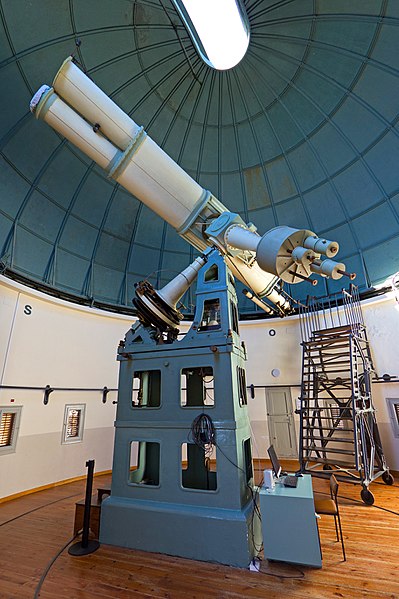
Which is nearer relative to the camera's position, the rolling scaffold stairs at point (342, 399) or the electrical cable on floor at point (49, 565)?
the electrical cable on floor at point (49, 565)

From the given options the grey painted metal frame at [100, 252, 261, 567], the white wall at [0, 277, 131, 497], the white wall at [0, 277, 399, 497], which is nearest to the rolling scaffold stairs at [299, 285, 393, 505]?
the white wall at [0, 277, 399, 497]

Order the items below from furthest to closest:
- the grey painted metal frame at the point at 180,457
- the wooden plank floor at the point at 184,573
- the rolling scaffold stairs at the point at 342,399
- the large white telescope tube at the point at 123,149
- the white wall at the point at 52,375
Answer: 1. the white wall at the point at 52,375
2. the rolling scaffold stairs at the point at 342,399
3. the large white telescope tube at the point at 123,149
4. the grey painted metal frame at the point at 180,457
5. the wooden plank floor at the point at 184,573

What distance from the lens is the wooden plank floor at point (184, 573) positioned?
2904mm

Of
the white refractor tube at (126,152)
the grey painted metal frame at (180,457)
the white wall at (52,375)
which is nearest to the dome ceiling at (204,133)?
the white wall at (52,375)

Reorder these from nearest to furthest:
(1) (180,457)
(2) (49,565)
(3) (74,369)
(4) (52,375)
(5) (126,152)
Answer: (2) (49,565) < (1) (180,457) < (5) (126,152) < (4) (52,375) < (3) (74,369)

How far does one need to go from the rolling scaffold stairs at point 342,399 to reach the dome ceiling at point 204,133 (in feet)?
3.23

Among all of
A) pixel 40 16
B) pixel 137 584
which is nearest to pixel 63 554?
pixel 137 584

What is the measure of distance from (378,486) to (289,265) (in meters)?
6.28

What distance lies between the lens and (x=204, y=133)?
828cm

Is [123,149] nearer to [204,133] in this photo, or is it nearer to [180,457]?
[180,457]

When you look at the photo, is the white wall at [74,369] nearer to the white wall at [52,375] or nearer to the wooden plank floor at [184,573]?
the white wall at [52,375]

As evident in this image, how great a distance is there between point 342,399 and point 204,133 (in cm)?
837

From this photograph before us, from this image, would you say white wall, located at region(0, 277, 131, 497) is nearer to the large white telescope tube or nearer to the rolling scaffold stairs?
the large white telescope tube

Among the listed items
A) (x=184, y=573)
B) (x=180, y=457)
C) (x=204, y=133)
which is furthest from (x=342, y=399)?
(x=204, y=133)
